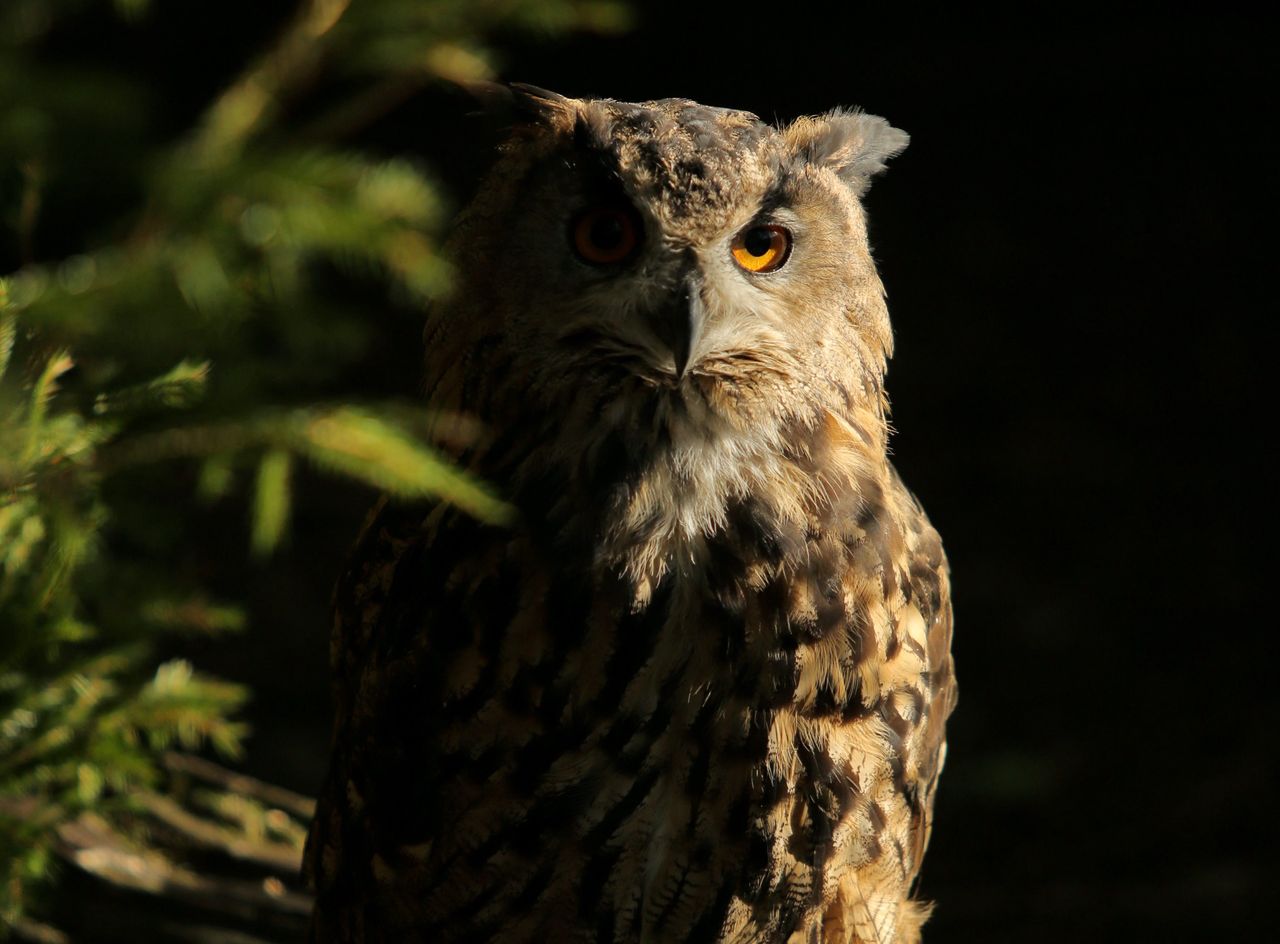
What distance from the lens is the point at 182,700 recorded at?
136cm

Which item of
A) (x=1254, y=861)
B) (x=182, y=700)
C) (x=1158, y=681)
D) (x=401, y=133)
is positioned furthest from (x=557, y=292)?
(x=401, y=133)

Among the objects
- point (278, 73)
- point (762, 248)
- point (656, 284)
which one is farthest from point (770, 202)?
point (278, 73)

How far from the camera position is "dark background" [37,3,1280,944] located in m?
3.37

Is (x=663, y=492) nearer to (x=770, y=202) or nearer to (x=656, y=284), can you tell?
(x=656, y=284)

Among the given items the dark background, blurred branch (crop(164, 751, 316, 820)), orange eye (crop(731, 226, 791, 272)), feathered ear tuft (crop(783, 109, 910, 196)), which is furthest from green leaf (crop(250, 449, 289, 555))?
blurred branch (crop(164, 751, 316, 820))

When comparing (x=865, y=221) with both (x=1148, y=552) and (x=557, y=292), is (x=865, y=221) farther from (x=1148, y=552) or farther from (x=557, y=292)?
(x=1148, y=552)

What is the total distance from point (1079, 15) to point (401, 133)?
2644mm

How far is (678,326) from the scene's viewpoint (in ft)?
4.55

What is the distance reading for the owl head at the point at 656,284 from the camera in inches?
56.0

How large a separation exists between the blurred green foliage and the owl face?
16cm

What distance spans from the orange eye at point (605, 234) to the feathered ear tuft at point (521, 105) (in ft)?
0.38

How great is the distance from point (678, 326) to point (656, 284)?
58 mm

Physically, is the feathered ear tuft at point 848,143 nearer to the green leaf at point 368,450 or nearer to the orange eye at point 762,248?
the orange eye at point 762,248

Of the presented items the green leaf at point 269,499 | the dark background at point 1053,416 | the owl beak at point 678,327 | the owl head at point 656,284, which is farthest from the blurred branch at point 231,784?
the green leaf at point 269,499
